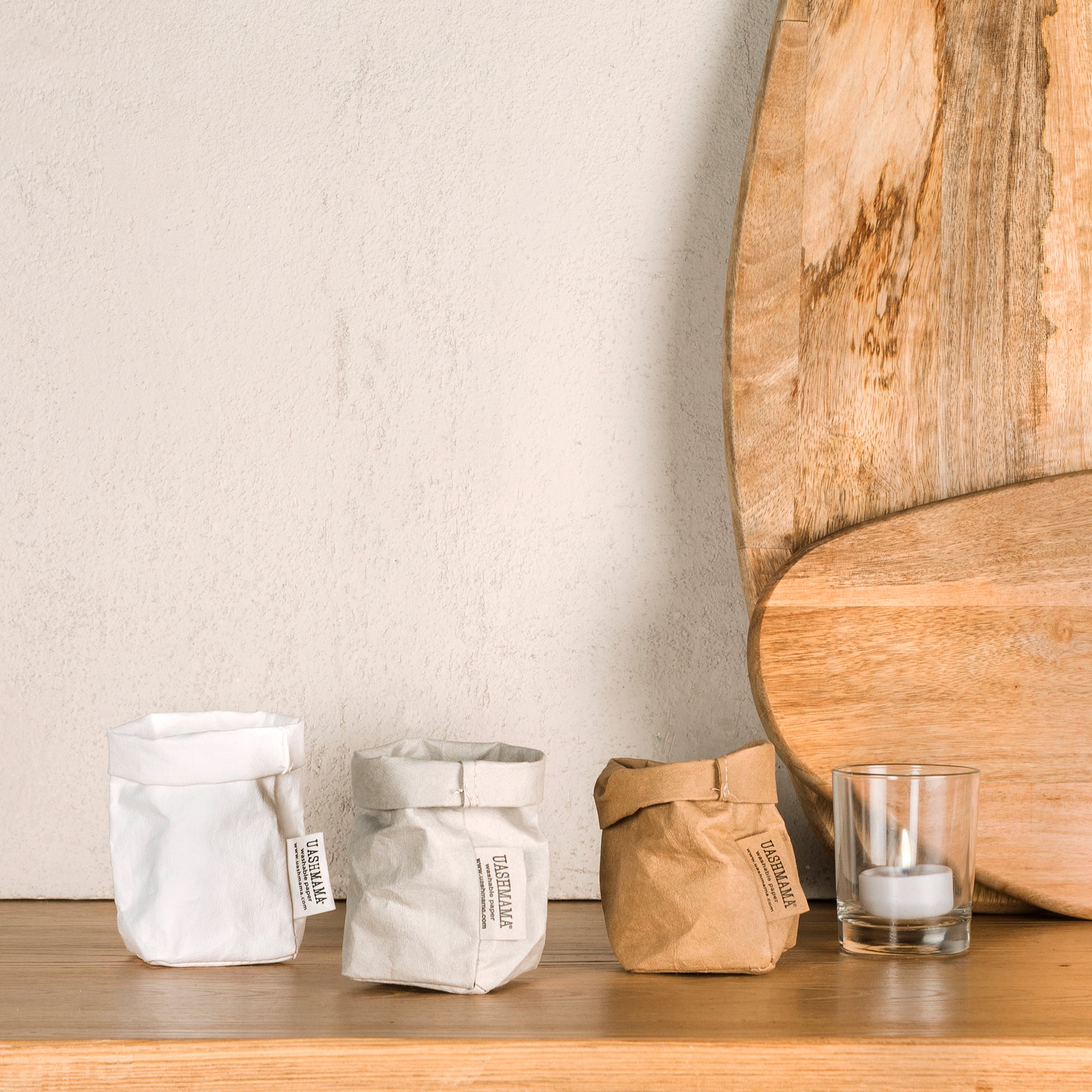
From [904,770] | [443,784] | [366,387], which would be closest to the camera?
[443,784]

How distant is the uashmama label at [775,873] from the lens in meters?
0.76

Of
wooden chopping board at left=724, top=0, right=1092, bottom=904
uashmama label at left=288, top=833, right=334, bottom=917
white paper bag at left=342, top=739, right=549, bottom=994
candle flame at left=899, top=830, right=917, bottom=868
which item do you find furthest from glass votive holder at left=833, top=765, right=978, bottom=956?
uashmama label at left=288, top=833, right=334, bottom=917

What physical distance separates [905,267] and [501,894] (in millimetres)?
626

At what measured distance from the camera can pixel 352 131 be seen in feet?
3.20

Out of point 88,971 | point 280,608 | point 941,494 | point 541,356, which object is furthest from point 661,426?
point 88,971

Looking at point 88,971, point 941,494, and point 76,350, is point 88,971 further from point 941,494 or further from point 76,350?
point 941,494

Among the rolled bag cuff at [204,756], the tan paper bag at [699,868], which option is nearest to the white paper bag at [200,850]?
the rolled bag cuff at [204,756]

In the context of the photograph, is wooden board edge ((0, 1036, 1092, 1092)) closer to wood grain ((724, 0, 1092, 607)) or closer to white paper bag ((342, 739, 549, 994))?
white paper bag ((342, 739, 549, 994))

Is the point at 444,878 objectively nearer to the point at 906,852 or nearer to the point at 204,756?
the point at 204,756

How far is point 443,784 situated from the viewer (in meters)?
0.71

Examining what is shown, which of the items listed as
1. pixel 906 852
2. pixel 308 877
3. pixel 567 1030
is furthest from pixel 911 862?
pixel 308 877

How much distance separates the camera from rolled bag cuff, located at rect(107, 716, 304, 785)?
774 millimetres

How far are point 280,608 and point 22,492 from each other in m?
0.25

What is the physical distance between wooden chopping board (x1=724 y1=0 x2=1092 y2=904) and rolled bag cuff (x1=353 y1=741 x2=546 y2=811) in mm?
303
